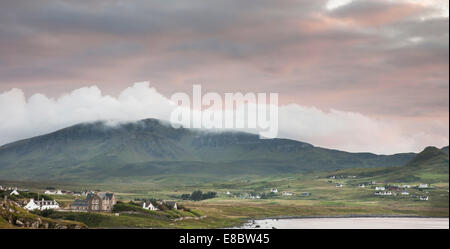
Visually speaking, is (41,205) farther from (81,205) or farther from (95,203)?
(95,203)

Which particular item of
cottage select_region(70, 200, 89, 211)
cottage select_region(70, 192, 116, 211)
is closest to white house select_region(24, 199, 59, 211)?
cottage select_region(70, 200, 89, 211)

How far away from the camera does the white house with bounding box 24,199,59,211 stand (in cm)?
18162

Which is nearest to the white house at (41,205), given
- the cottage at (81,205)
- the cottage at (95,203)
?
the cottage at (81,205)

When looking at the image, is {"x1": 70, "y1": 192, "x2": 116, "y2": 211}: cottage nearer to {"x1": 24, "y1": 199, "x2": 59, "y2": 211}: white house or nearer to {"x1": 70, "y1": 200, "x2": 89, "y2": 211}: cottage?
{"x1": 70, "y1": 200, "x2": 89, "y2": 211}: cottage

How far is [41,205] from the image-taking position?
186875 mm

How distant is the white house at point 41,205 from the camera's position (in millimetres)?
181625

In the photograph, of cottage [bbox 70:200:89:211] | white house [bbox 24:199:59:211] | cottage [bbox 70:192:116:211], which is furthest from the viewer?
cottage [bbox 70:192:116:211]

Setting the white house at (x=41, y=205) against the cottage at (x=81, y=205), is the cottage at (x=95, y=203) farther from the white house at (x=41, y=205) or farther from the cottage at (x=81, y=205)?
the white house at (x=41, y=205)
